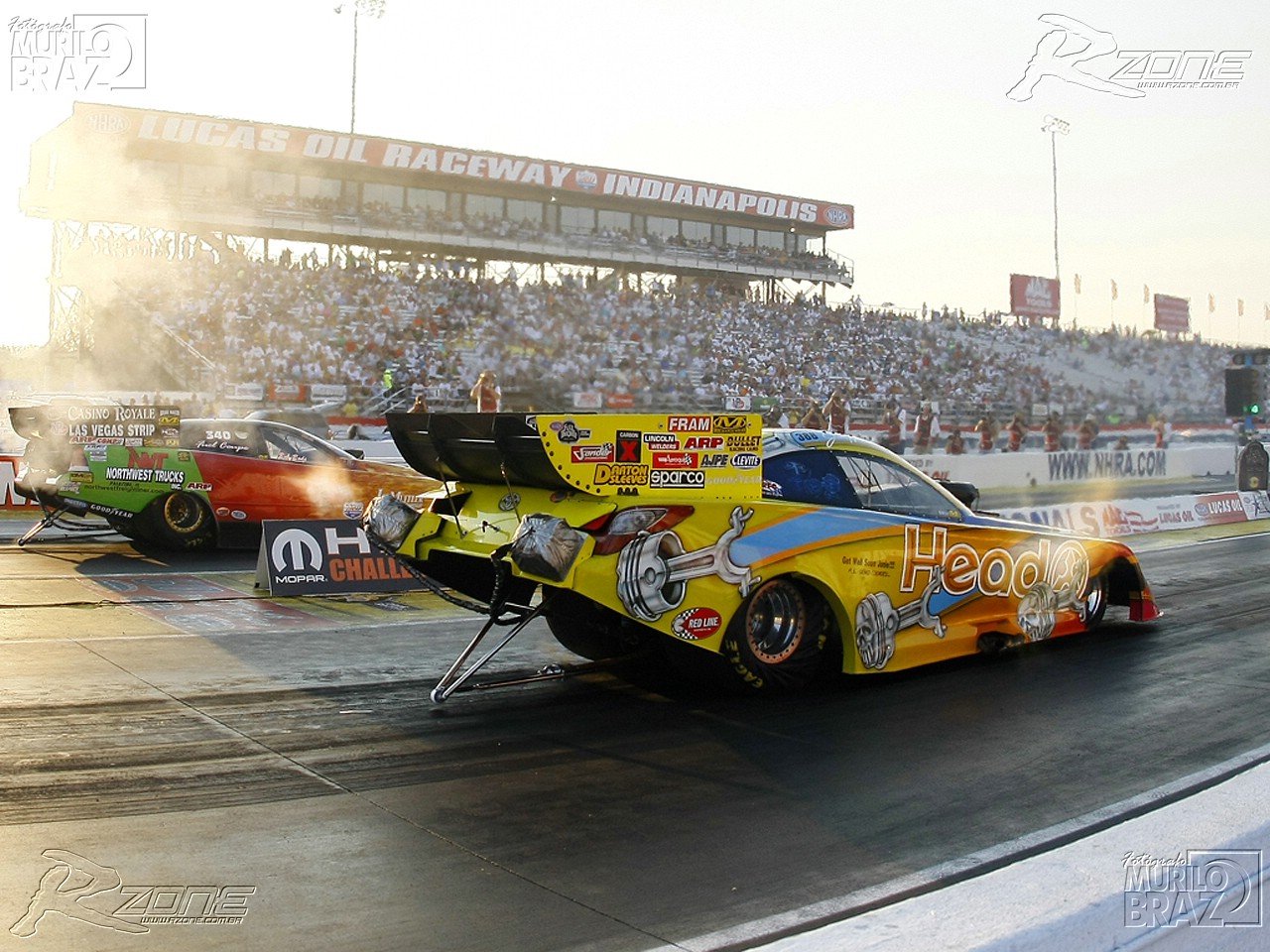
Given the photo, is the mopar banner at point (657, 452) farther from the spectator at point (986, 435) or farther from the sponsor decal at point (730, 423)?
the spectator at point (986, 435)

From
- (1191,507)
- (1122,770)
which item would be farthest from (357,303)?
(1122,770)

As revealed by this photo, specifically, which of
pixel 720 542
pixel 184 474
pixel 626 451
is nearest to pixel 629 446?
pixel 626 451

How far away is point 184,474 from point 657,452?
8.29m

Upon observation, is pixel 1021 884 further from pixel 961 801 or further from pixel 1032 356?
pixel 1032 356

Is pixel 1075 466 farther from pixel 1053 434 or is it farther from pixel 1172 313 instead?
pixel 1172 313

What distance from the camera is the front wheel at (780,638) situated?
6523 millimetres

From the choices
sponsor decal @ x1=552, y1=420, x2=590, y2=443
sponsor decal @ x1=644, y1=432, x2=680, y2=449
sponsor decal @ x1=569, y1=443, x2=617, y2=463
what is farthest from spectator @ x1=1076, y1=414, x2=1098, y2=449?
sponsor decal @ x1=552, y1=420, x2=590, y2=443

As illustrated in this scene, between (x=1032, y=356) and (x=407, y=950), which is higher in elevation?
(x=1032, y=356)

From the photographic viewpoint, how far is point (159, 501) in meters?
12.9

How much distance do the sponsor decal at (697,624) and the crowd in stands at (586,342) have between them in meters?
21.3

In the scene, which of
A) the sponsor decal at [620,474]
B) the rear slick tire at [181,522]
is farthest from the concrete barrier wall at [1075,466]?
the sponsor decal at [620,474]

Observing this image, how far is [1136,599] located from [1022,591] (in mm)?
1752

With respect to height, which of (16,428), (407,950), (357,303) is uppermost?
(357,303)

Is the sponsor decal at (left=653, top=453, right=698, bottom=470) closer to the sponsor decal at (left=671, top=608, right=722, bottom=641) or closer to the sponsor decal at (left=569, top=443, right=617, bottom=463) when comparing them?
the sponsor decal at (left=569, top=443, right=617, bottom=463)
